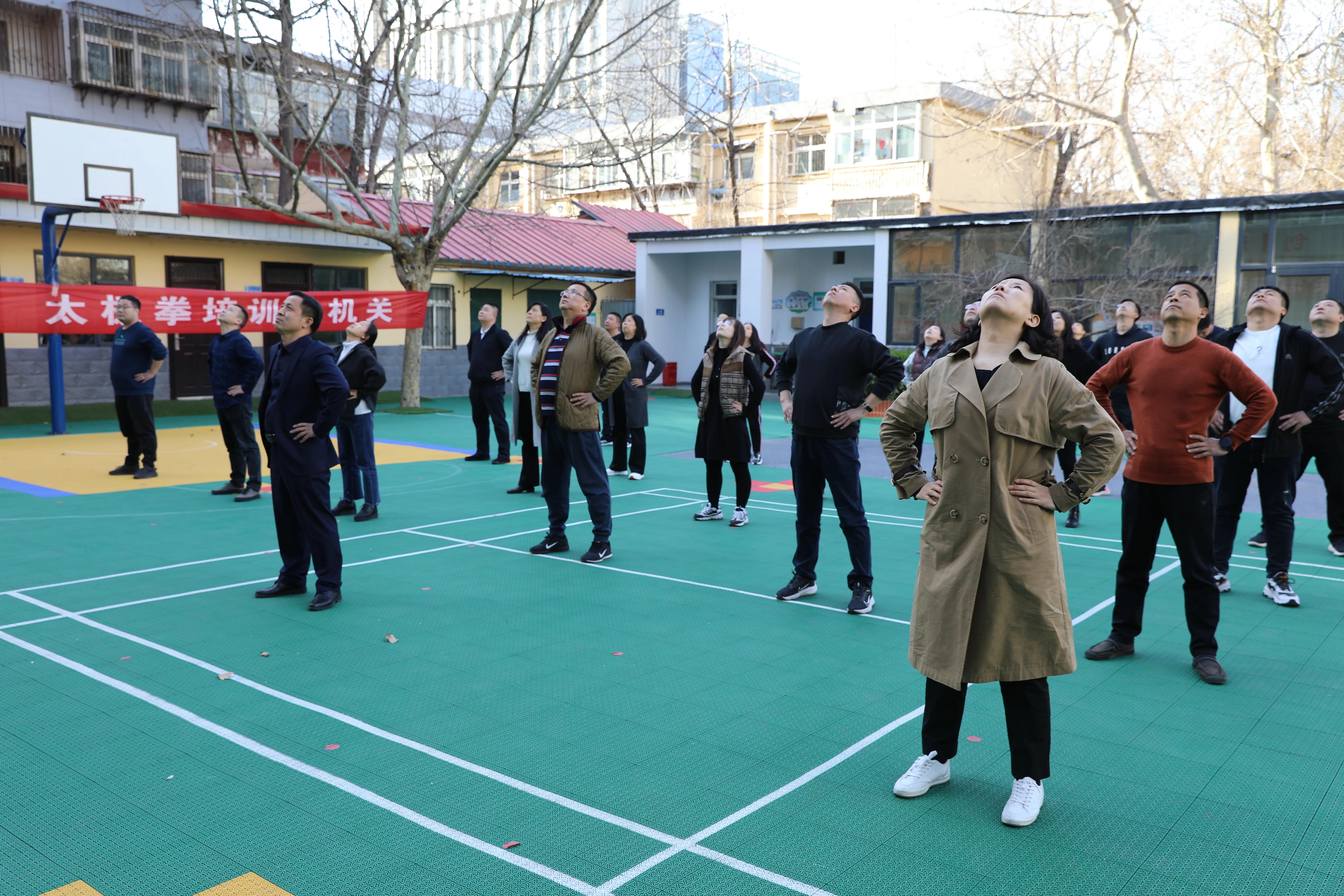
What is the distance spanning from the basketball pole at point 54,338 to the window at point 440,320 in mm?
9331

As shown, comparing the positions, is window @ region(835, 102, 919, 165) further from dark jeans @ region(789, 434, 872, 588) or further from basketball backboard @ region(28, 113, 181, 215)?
dark jeans @ region(789, 434, 872, 588)

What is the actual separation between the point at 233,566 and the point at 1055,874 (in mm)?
6142

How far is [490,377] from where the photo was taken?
41.5 feet

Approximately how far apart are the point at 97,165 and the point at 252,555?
421 inches

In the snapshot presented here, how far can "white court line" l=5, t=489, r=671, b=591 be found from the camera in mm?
6910

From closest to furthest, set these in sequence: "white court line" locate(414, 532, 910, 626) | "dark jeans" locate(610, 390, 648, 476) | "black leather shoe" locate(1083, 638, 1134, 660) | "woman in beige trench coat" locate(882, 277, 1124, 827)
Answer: "woman in beige trench coat" locate(882, 277, 1124, 827) → "black leather shoe" locate(1083, 638, 1134, 660) → "white court line" locate(414, 532, 910, 626) → "dark jeans" locate(610, 390, 648, 476)

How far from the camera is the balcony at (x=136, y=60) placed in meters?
24.8

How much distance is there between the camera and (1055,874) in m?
3.22

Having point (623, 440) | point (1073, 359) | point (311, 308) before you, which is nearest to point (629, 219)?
point (623, 440)

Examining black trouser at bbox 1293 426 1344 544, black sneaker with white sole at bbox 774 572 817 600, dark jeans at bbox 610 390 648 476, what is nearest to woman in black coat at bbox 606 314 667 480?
dark jeans at bbox 610 390 648 476

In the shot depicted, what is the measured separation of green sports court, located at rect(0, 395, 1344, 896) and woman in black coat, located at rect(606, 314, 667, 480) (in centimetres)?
435

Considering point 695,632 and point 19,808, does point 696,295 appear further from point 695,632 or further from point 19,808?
point 19,808

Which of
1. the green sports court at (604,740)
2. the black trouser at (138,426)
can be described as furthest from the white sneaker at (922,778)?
the black trouser at (138,426)

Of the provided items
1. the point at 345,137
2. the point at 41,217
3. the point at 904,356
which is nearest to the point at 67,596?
the point at 41,217
